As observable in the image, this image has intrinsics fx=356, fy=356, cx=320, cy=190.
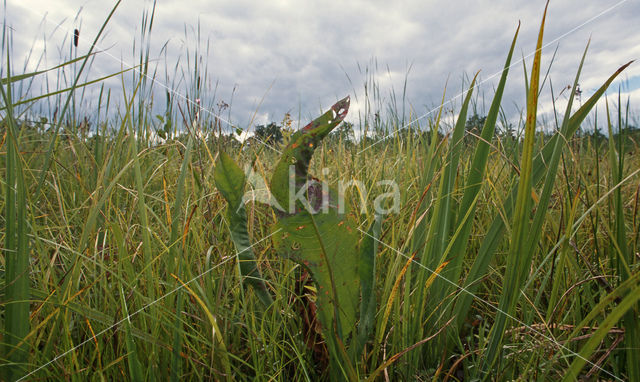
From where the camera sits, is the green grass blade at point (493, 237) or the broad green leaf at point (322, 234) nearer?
the broad green leaf at point (322, 234)

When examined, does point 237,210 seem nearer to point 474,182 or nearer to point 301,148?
point 301,148

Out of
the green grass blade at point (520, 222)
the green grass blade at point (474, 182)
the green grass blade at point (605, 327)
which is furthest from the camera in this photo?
the green grass blade at point (474, 182)

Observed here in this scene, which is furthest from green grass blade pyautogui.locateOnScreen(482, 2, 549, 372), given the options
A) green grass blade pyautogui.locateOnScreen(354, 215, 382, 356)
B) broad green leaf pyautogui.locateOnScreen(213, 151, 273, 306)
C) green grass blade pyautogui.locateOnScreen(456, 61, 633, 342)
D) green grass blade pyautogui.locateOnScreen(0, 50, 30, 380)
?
green grass blade pyautogui.locateOnScreen(0, 50, 30, 380)

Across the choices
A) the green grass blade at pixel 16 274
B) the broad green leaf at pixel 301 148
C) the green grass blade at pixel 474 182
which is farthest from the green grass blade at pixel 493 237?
the green grass blade at pixel 16 274

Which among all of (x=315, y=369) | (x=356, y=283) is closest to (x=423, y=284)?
(x=356, y=283)

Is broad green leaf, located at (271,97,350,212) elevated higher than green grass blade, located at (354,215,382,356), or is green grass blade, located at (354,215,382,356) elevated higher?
broad green leaf, located at (271,97,350,212)

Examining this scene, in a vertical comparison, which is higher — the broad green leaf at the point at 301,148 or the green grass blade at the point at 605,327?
the broad green leaf at the point at 301,148

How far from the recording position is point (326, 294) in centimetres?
64

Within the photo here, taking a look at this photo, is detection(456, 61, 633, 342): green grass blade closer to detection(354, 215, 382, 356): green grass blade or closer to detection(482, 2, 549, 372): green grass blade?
detection(482, 2, 549, 372): green grass blade

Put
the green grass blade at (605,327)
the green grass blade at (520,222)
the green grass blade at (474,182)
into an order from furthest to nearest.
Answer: the green grass blade at (474,182), the green grass blade at (520,222), the green grass blade at (605,327)

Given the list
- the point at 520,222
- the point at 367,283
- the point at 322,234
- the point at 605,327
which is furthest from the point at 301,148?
the point at 605,327

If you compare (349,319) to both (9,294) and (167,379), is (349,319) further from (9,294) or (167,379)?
(9,294)

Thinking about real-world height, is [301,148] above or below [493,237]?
above

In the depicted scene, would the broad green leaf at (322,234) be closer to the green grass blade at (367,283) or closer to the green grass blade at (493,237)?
the green grass blade at (367,283)
